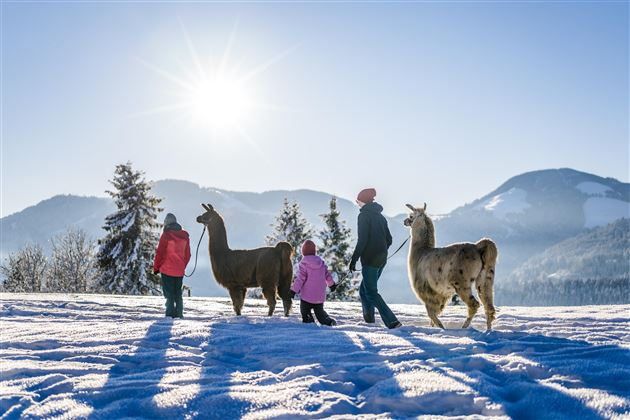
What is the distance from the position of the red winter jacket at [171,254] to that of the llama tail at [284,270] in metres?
2.00

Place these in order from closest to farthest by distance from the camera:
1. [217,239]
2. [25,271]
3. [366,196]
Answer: [366,196], [217,239], [25,271]

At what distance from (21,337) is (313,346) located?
3.90 m

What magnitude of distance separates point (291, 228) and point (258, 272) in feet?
90.8

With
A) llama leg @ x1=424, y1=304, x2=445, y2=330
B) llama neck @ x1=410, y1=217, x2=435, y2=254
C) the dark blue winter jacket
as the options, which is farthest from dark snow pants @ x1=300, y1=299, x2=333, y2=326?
llama neck @ x1=410, y1=217, x2=435, y2=254

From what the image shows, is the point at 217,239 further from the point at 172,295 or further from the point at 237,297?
the point at 172,295

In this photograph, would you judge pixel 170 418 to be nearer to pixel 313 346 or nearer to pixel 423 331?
pixel 313 346

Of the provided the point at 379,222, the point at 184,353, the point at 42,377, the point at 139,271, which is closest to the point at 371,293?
the point at 379,222

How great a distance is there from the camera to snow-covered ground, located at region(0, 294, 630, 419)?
3.85 meters

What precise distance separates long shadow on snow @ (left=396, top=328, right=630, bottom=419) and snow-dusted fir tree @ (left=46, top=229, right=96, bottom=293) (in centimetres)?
4782

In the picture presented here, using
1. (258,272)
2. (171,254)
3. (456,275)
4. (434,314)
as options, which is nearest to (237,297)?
(258,272)

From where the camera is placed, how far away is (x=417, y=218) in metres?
10.3

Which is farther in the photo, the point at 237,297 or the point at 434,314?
the point at 237,297

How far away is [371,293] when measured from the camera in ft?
32.0

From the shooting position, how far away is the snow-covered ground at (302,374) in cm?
385
